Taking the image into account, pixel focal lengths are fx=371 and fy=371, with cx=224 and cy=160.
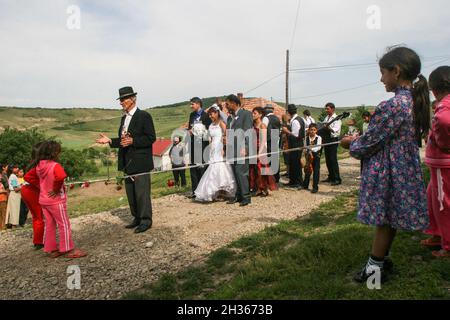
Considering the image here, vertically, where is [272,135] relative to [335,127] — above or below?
below

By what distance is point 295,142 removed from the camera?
9.59 m

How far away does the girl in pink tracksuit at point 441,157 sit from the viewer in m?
3.51

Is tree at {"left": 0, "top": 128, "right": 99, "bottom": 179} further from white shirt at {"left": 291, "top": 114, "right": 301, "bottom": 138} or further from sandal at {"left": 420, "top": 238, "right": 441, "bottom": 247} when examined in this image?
sandal at {"left": 420, "top": 238, "right": 441, "bottom": 247}

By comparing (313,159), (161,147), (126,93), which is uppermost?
(126,93)

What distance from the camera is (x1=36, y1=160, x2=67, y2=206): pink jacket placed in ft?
16.8

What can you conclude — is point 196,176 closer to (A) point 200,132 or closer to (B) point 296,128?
(A) point 200,132

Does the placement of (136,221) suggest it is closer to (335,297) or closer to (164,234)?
(164,234)

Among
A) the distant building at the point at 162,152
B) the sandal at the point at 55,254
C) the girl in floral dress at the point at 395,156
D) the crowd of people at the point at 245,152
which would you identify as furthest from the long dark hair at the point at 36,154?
the distant building at the point at 162,152

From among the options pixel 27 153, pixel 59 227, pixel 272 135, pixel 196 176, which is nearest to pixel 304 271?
pixel 59 227

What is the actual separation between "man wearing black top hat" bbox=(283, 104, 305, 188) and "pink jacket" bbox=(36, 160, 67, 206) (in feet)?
19.6

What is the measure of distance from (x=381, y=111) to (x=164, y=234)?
392 cm

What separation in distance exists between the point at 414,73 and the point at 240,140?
15.9ft

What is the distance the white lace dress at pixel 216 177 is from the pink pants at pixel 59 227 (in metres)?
3.48

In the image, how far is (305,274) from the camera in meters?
3.64
